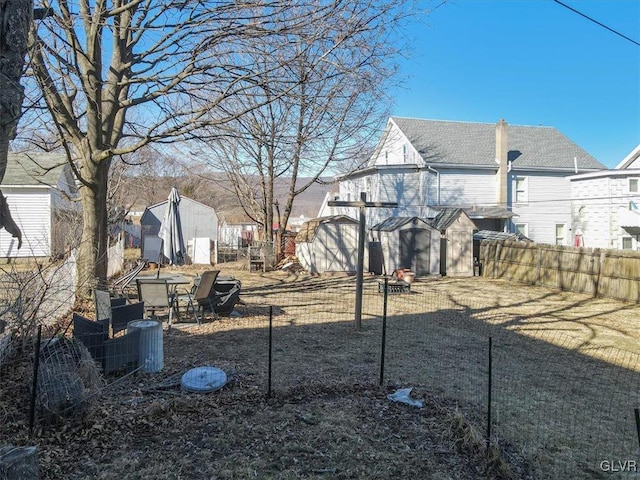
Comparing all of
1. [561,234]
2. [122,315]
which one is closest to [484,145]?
[561,234]

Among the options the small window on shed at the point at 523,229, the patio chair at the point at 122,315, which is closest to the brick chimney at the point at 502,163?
the small window on shed at the point at 523,229

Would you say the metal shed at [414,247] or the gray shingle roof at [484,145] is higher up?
the gray shingle roof at [484,145]

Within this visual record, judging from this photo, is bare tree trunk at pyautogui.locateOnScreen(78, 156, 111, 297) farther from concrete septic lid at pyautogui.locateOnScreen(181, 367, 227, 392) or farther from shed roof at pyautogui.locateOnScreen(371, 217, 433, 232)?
shed roof at pyautogui.locateOnScreen(371, 217, 433, 232)

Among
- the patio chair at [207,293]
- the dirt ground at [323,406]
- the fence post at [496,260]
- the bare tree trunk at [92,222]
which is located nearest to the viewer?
the dirt ground at [323,406]

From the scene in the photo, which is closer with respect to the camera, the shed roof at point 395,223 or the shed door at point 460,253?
the shed roof at point 395,223

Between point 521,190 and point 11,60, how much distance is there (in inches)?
984

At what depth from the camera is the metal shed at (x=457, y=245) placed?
59.7ft

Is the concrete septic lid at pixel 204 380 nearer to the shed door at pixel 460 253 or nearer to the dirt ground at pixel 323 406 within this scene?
the dirt ground at pixel 323 406

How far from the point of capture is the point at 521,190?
79.1 ft

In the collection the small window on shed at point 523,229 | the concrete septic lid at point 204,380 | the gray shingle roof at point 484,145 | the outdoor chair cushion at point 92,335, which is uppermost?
the gray shingle roof at point 484,145

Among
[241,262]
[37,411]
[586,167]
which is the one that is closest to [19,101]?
[37,411]

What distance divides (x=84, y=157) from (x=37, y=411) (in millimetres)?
6016

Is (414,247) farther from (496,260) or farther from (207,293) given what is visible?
(207,293)

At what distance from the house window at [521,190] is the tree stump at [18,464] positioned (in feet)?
81.3
